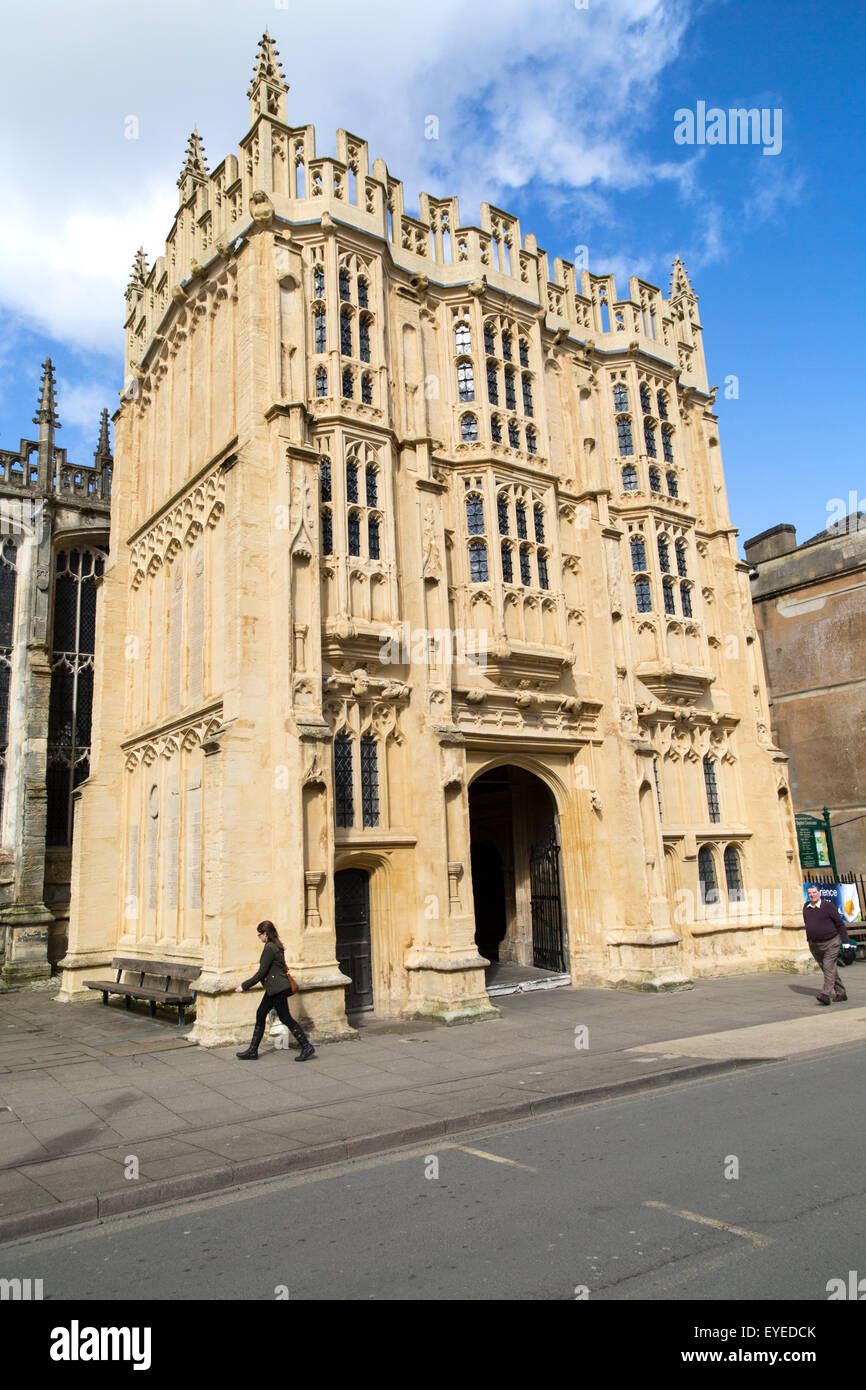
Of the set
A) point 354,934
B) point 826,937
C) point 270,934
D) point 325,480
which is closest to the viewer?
point 270,934

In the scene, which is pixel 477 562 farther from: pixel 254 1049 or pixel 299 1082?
pixel 299 1082

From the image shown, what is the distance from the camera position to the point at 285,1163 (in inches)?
285

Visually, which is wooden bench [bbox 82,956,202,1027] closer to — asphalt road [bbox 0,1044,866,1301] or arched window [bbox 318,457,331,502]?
asphalt road [bbox 0,1044,866,1301]

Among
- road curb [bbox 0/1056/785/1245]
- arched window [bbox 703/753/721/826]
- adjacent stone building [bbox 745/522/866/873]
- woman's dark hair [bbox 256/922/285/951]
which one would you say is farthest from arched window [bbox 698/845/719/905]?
woman's dark hair [bbox 256/922/285/951]

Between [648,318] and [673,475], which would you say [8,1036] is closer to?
[673,475]

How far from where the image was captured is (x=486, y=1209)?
19.7 ft

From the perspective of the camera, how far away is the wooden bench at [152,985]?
46.8ft

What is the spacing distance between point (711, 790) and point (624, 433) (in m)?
8.76

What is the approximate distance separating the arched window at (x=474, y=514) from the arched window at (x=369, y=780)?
199 inches

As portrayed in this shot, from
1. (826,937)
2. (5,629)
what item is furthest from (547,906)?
(5,629)

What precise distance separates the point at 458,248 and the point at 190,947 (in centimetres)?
1524

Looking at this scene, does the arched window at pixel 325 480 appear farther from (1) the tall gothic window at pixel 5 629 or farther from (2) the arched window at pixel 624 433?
(1) the tall gothic window at pixel 5 629

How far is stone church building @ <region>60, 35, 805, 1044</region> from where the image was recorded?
47.8ft
